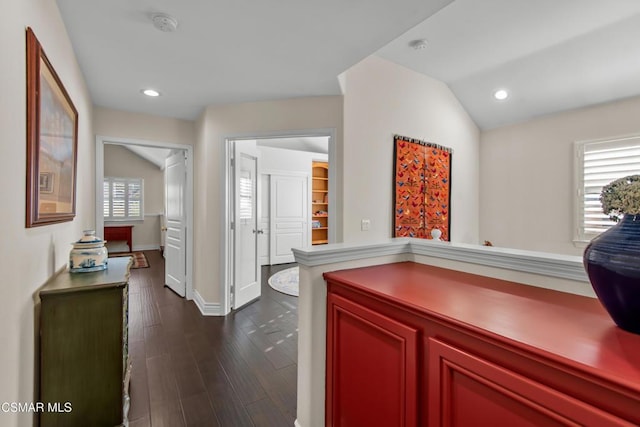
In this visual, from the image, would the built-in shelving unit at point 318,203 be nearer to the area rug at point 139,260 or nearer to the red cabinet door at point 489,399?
the area rug at point 139,260

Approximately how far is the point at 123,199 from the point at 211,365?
22.6ft

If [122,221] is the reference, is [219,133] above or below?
above

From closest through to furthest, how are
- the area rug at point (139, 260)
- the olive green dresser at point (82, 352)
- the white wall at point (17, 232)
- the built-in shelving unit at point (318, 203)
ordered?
the white wall at point (17, 232) → the olive green dresser at point (82, 352) → the area rug at point (139, 260) → the built-in shelving unit at point (318, 203)

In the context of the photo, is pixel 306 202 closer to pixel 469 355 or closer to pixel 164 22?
pixel 164 22

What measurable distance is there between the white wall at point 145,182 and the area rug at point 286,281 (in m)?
4.55

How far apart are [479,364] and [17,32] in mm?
1992

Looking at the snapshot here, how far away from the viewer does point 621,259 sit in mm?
760

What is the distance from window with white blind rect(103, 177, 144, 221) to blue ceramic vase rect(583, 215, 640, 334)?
8663mm

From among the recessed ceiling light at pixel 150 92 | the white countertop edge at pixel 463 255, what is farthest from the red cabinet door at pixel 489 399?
the recessed ceiling light at pixel 150 92

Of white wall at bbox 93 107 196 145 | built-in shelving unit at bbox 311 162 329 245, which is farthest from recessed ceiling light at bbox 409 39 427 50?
built-in shelving unit at bbox 311 162 329 245

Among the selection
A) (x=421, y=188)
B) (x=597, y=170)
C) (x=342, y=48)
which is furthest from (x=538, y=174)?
(x=342, y=48)

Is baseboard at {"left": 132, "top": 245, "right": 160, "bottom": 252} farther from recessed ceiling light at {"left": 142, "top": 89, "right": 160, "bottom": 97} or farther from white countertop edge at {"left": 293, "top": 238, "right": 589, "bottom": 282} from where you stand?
white countertop edge at {"left": 293, "top": 238, "right": 589, "bottom": 282}

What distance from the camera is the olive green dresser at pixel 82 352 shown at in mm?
1368

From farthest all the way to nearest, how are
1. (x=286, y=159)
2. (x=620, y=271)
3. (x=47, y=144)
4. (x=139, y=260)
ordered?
(x=139, y=260) < (x=286, y=159) < (x=47, y=144) < (x=620, y=271)
